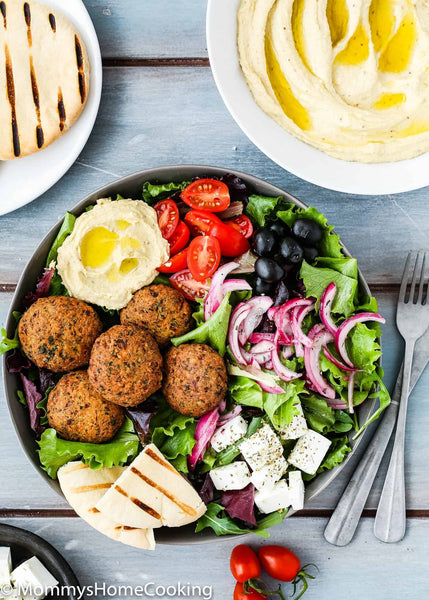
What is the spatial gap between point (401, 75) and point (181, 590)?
222 centimetres

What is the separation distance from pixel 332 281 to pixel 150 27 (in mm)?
1245

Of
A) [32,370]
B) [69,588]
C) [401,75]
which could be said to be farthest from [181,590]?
[401,75]

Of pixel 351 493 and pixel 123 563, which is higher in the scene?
pixel 351 493

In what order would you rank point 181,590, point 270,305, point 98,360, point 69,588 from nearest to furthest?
point 98,360
point 270,305
point 69,588
point 181,590

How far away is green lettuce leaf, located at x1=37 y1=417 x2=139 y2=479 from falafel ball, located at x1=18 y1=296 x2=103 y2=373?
10.0 inches

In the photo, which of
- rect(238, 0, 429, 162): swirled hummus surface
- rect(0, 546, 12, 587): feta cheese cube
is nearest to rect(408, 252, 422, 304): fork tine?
rect(238, 0, 429, 162): swirled hummus surface

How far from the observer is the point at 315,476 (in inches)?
87.0

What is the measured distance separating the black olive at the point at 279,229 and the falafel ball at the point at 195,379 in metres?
0.47

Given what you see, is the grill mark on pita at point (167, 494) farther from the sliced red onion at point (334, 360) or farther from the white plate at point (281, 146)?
the white plate at point (281, 146)

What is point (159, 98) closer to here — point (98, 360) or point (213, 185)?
point (213, 185)

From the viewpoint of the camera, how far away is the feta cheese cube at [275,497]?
210 cm

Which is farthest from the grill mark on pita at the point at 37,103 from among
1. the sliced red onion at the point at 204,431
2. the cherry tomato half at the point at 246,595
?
the cherry tomato half at the point at 246,595

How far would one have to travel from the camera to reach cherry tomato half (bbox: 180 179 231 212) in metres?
2.13

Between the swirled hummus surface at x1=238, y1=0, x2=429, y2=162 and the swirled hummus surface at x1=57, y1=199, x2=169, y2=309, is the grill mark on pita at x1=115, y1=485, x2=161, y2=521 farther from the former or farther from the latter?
the swirled hummus surface at x1=238, y1=0, x2=429, y2=162
